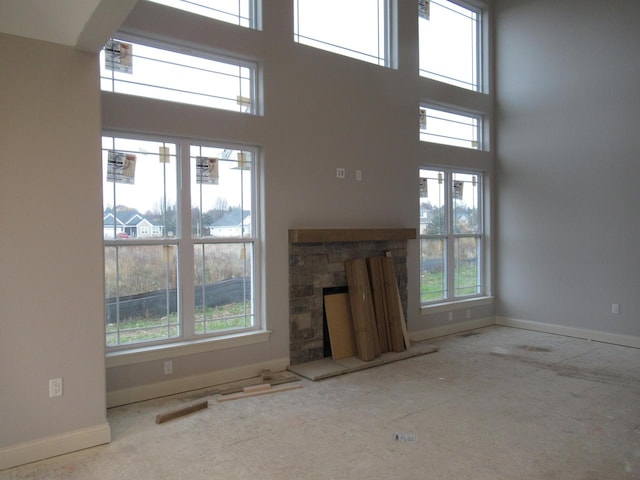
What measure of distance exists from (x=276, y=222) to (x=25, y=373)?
2.48m

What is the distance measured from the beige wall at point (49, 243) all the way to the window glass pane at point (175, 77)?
0.88 meters

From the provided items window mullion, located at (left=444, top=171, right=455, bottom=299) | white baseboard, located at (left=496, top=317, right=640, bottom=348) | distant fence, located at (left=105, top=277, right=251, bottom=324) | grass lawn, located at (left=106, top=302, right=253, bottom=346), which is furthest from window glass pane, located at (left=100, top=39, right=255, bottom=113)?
white baseboard, located at (left=496, top=317, right=640, bottom=348)

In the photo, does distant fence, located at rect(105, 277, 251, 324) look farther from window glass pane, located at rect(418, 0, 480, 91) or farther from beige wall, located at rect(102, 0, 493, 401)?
window glass pane, located at rect(418, 0, 480, 91)

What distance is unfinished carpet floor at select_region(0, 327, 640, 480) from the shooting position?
2842 millimetres

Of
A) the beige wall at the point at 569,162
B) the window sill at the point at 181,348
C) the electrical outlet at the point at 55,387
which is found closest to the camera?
the electrical outlet at the point at 55,387

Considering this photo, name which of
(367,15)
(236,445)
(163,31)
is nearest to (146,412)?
(236,445)

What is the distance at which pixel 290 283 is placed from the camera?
4.85 m

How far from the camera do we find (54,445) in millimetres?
3016

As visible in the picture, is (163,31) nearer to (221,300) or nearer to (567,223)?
(221,300)

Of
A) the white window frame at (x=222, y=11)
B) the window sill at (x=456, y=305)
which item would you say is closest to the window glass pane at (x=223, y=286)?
the white window frame at (x=222, y=11)

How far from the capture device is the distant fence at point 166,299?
4012 mm

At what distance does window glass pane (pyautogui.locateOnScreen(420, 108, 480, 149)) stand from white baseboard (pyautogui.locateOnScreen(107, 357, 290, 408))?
3.49 m

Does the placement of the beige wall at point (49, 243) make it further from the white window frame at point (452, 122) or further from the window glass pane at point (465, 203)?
the window glass pane at point (465, 203)

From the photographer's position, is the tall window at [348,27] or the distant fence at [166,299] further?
the tall window at [348,27]
